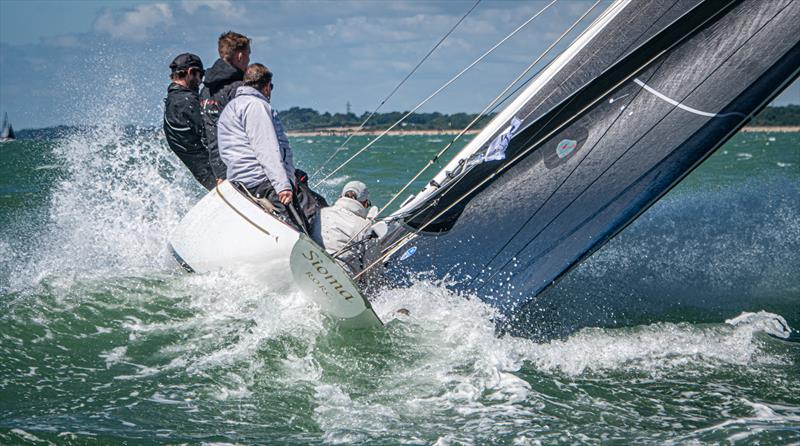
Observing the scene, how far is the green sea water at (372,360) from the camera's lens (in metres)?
4.32

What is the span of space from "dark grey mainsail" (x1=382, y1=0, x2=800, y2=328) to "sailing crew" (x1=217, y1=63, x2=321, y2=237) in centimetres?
81

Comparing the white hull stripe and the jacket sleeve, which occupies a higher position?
the jacket sleeve

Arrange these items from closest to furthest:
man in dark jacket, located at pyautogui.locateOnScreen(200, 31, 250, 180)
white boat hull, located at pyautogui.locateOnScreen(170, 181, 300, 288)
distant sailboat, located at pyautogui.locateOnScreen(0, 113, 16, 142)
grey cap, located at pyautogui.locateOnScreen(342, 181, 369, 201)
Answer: white boat hull, located at pyautogui.locateOnScreen(170, 181, 300, 288)
man in dark jacket, located at pyautogui.locateOnScreen(200, 31, 250, 180)
grey cap, located at pyautogui.locateOnScreen(342, 181, 369, 201)
distant sailboat, located at pyautogui.locateOnScreen(0, 113, 16, 142)

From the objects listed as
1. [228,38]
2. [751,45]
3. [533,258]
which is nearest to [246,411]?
[533,258]

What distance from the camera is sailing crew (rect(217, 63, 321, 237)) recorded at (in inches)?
226

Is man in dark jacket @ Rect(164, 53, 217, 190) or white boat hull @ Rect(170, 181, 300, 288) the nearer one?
white boat hull @ Rect(170, 181, 300, 288)

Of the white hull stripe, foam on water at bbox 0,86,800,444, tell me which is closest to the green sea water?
foam on water at bbox 0,86,800,444

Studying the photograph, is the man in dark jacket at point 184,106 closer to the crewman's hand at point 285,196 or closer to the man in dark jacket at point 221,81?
the man in dark jacket at point 221,81

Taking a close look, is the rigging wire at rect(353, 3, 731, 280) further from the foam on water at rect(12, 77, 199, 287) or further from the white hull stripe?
the foam on water at rect(12, 77, 199, 287)

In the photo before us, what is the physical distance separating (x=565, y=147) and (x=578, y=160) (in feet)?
0.41

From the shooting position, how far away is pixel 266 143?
18.9 feet

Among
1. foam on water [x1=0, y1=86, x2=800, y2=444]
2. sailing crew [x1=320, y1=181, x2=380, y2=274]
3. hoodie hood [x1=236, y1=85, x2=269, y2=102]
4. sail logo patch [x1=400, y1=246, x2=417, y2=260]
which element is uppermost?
hoodie hood [x1=236, y1=85, x2=269, y2=102]

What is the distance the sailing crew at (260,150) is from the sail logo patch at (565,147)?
1806mm

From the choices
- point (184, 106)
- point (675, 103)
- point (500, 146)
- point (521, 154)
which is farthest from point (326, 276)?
point (675, 103)
